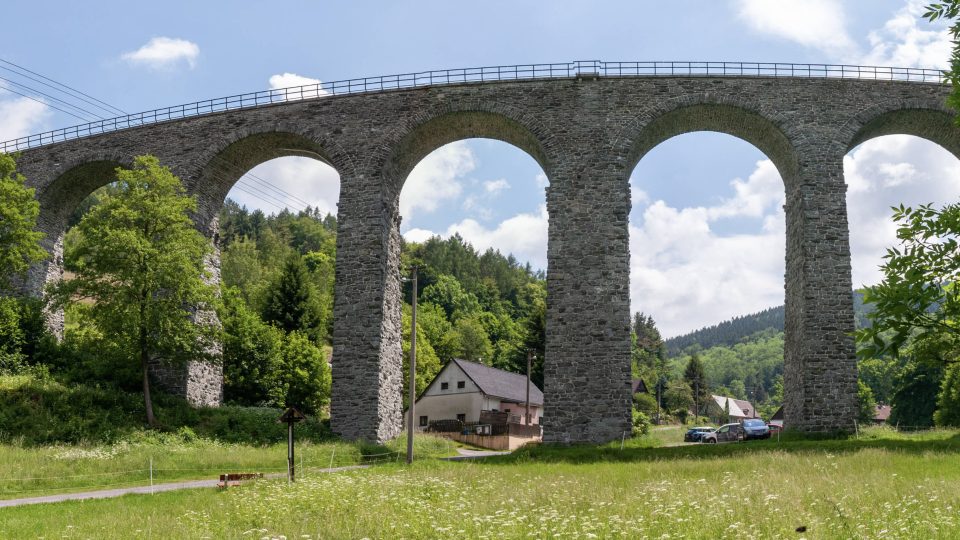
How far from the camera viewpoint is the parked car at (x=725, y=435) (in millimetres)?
39750

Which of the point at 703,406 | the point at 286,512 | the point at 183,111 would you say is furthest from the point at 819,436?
A: the point at 703,406

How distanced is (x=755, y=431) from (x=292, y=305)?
91.7ft

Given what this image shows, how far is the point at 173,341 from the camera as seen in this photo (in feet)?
93.1

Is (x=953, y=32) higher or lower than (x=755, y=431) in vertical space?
higher

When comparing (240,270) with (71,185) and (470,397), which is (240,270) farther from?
(71,185)

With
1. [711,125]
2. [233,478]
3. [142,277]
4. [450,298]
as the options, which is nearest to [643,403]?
[450,298]

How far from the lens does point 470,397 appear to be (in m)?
50.7

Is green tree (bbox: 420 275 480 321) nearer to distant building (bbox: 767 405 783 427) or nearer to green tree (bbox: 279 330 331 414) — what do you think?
distant building (bbox: 767 405 783 427)

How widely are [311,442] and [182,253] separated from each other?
889 cm

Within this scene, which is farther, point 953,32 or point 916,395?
point 916,395

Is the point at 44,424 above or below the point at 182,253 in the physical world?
below

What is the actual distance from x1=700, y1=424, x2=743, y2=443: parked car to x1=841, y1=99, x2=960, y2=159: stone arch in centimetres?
1645

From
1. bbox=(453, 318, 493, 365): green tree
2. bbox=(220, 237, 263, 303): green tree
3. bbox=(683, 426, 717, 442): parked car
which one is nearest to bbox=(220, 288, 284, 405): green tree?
bbox=(683, 426, 717, 442): parked car

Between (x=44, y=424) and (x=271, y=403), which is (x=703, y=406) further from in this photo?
(x=44, y=424)
